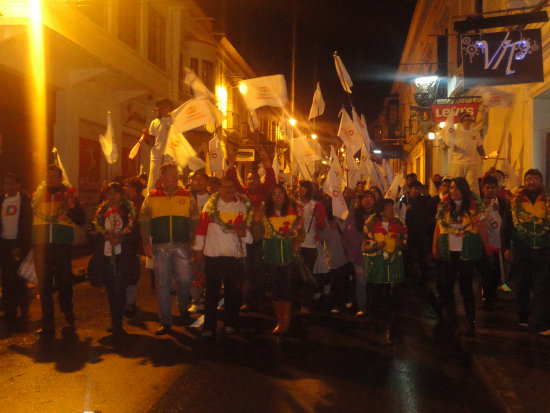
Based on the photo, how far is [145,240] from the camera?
7082mm

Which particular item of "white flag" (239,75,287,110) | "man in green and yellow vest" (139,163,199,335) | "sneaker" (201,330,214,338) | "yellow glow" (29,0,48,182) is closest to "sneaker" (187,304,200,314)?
"man in green and yellow vest" (139,163,199,335)

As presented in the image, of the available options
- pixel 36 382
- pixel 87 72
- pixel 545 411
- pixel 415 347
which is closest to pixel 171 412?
pixel 36 382

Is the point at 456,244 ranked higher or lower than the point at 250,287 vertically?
higher

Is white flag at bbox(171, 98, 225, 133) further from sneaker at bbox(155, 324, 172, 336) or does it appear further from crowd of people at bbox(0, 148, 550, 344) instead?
sneaker at bbox(155, 324, 172, 336)

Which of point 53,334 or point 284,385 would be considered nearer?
point 284,385

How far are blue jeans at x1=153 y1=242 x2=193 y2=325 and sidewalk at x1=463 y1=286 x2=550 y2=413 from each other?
3.36 metres

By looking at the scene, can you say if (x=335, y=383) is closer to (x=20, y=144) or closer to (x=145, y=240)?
(x=145, y=240)

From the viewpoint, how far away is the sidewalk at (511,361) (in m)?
4.67

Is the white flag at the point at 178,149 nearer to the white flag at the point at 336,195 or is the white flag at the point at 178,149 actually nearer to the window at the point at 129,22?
the white flag at the point at 336,195

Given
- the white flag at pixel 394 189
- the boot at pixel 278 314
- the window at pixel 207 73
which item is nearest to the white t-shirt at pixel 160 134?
the boot at pixel 278 314

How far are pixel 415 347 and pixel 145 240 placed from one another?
11.0 feet

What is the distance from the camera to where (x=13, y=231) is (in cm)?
785

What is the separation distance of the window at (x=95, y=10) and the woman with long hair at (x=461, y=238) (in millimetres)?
12258

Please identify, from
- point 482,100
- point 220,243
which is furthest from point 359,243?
point 482,100
